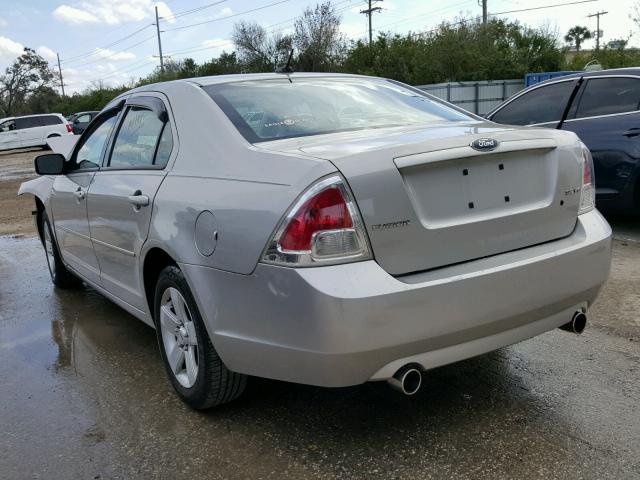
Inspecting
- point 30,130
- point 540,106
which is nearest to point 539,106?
point 540,106

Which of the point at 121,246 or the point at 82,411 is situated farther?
the point at 121,246

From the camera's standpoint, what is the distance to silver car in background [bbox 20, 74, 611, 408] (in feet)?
7.63

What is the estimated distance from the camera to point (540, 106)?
7023 millimetres

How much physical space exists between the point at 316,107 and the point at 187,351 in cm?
140

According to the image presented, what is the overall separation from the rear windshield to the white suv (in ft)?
98.5

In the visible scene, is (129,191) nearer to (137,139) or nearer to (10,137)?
(137,139)

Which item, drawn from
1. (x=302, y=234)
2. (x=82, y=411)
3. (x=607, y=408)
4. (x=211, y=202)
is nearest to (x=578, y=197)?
(x=607, y=408)

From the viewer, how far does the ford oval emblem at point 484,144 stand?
256 cm

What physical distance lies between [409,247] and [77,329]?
9.98 ft

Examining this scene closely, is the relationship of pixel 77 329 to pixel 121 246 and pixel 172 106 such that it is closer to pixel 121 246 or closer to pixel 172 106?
pixel 121 246

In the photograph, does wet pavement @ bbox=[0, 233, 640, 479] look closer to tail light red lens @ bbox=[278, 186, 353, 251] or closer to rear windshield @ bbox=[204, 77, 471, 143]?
tail light red lens @ bbox=[278, 186, 353, 251]

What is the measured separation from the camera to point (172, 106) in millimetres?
3340

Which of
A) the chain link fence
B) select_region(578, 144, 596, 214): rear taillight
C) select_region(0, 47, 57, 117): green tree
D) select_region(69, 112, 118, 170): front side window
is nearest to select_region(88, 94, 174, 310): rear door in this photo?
select_region(69, 112, 118, 170): front side window

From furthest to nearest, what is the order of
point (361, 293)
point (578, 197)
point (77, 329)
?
point (77, 329), point (578, 197), point (361, 293)
